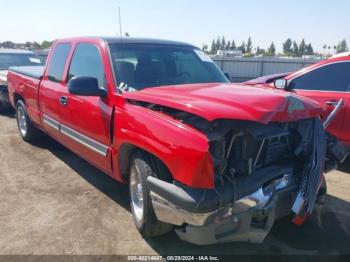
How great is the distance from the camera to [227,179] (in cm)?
279

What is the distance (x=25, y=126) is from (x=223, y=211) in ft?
17.3

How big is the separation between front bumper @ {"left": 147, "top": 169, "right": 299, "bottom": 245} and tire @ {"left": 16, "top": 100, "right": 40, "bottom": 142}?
444cm

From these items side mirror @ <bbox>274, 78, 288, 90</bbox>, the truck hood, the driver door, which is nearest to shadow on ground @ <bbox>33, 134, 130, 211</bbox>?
the driver door

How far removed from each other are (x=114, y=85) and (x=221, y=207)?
5.99ft

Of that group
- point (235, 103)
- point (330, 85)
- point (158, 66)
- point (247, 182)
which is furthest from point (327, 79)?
point (247, 182)

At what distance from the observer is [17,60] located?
1080cm

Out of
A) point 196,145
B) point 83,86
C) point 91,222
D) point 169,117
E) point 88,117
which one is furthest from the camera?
point 88,117

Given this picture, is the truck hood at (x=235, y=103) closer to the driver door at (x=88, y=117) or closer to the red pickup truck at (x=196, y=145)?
the red pickup truck at (x=196, y=145)

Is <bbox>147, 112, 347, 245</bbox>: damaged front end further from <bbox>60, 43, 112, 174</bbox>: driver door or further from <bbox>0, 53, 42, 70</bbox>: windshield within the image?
<bbox>0, 53, 42, 70</bbox>: windshield

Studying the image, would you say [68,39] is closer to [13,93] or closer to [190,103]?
[13,93]

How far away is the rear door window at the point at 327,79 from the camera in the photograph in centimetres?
525

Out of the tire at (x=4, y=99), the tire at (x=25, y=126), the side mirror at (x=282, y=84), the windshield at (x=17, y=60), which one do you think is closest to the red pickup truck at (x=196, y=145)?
the side mirror at (x=282, y=84)

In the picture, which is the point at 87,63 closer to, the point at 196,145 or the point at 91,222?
the point at 91,222

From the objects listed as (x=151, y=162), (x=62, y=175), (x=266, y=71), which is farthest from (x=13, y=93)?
(x=266, y=71)
